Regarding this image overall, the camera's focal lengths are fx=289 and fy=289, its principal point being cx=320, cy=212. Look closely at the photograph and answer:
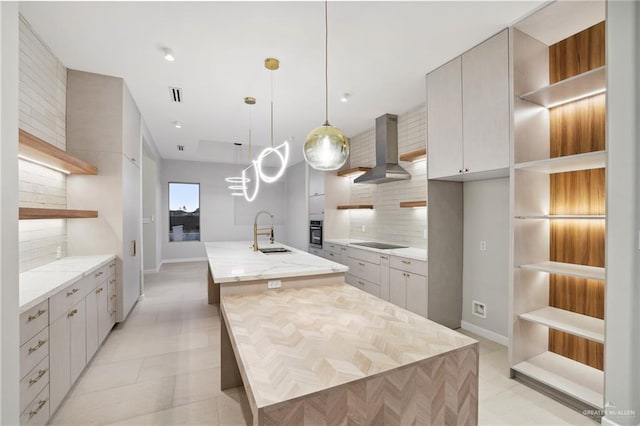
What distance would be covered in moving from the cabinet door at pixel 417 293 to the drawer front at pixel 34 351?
331cm

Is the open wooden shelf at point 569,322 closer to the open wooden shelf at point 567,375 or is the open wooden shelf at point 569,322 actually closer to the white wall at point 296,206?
the open wooden shelf at point 567,375

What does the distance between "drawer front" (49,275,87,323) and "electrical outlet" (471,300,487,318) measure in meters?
3.93

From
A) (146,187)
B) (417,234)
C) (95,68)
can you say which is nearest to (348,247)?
(417,234)

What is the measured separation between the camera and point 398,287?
12.4 feet

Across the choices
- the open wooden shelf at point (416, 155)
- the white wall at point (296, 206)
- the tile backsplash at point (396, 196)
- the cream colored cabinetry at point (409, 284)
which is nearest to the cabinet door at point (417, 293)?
the cream colored cabinetry at point (409, 284)

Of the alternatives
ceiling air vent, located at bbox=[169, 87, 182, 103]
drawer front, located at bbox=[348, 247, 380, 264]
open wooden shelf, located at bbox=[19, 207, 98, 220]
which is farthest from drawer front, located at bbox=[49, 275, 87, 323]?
drawer front, located at bbox=[348, 247, 380, 264]

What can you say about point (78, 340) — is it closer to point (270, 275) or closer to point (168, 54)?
point (270, 275)

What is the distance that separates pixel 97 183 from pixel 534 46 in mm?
4657

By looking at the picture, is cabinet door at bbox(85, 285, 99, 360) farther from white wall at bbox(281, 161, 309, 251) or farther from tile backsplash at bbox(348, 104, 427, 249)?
white wall at bbox(281, 161, 309, 251)

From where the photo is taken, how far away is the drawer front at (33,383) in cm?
A: 160

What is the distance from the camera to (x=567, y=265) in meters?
2.45

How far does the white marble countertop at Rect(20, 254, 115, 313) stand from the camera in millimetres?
1753

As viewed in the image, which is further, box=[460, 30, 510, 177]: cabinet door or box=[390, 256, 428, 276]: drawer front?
box=[390, 256, 428, 276]: drawer front

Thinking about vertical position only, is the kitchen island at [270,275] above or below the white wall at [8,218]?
below
